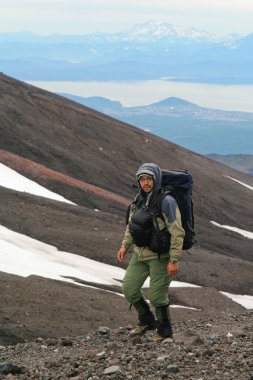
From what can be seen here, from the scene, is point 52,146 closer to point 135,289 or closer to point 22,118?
point 22,118

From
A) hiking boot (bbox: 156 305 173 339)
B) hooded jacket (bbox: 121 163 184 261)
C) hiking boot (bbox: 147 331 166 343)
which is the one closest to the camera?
hooded jacket (bbox: 121 163 184 261)


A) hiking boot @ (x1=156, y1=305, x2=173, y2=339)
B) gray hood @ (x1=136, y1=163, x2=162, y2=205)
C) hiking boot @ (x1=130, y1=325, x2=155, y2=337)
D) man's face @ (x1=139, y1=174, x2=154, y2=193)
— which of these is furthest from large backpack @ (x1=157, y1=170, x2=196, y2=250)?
hiking boot @ (x1=130, y1=325, x2=155, y2=337)

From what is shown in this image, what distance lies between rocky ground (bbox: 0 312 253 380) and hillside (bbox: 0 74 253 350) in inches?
131

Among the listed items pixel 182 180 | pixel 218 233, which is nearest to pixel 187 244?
pixel 182 180

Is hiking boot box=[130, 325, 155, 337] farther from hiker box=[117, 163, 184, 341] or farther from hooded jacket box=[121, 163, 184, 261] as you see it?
hooded jacket box=[121, 163, 184, 261]

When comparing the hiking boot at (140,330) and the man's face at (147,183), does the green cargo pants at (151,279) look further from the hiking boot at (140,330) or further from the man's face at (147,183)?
the man's face at (147,183)

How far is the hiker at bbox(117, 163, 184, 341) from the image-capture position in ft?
37.2

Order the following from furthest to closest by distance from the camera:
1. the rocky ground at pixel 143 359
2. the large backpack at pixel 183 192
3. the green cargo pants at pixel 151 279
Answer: the green cargo pants at pixel 151 279 < the large backpack at pixel 183 192 < the rocky ground at pixel 143 359

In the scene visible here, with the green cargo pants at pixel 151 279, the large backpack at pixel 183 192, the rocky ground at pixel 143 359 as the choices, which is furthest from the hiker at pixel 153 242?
the rocky ground at pixel 143 359

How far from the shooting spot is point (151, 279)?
11.8 meters

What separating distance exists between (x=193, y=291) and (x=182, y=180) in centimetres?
1934

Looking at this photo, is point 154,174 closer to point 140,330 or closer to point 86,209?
point 140,330

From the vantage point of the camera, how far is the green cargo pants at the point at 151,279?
464 inches

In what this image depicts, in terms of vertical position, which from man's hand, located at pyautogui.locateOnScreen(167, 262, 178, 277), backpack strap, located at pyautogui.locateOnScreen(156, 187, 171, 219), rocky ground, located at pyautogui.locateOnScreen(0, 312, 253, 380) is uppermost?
backpack strap, located at pyautogui.locateOnScreen(156, 187, 171, 219)
